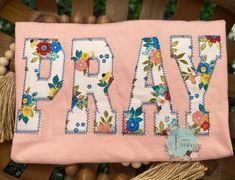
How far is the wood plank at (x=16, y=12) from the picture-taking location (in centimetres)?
97

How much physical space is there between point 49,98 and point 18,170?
0.89 feet

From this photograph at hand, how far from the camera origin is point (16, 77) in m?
0.89

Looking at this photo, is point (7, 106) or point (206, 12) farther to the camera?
point (206, 12)

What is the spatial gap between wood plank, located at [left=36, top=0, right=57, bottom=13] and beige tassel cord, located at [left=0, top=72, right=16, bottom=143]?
0.65ft

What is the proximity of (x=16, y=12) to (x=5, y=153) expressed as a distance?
37 centimetres

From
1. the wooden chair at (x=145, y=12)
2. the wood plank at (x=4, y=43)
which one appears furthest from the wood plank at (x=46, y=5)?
the wood plank at (x=4, y=43)

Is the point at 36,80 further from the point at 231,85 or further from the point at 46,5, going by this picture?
the point at 231,85

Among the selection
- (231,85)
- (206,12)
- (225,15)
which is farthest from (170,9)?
(231,85)

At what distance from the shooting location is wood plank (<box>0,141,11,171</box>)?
929 mm

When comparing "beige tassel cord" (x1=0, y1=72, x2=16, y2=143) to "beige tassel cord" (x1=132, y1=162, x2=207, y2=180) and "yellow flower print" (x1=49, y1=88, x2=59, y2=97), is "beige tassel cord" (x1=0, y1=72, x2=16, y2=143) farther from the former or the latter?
"beige tassel cord" (x1=132, y1=162, x2=207, y2=180)

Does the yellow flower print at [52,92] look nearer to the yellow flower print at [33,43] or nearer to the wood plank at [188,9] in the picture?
the yellow flower print at [33,43]

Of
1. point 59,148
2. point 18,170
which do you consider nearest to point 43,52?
point 59,148

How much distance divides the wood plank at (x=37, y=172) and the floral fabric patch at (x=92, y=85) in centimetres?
14

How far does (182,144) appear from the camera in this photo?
900 millimetres
